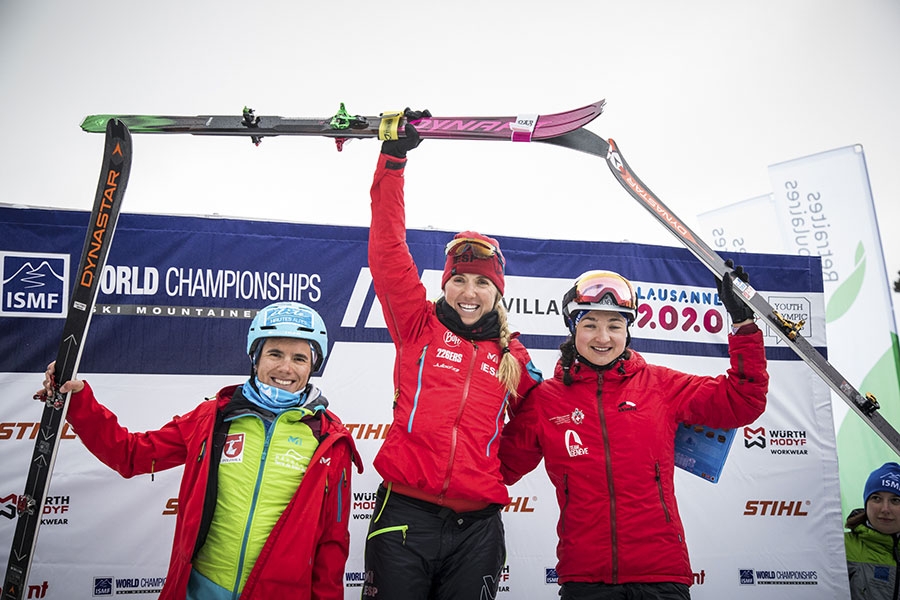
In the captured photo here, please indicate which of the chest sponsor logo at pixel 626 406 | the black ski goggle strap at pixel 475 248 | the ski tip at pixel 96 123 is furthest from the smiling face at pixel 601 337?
the ski tip at pixel 96 123

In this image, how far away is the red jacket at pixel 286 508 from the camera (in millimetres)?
2520

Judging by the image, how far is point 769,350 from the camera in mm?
5539

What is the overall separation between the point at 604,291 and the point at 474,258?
0.72m

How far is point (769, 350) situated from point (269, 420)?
4.58m

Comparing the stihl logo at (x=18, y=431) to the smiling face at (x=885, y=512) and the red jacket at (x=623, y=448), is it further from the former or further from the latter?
the smiling face at (x=885, y=512)

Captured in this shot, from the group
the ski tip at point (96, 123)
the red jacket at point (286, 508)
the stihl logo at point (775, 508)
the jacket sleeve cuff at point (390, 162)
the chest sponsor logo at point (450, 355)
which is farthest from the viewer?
the stihl logo at point (775, 508)

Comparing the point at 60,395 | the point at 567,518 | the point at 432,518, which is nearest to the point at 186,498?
the point at 60,395

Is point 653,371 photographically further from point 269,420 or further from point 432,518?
point 269,420

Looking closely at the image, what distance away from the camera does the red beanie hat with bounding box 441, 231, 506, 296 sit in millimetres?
3305

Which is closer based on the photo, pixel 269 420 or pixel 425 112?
pixel 269 420

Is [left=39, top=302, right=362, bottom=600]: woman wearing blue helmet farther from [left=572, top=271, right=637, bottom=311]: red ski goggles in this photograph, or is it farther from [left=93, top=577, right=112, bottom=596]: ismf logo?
[left=93, top=577, right=112, bottom=596]: ismf logo

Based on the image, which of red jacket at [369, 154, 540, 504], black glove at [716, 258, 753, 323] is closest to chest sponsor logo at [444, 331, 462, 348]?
→ red jacket at [369, 154, 540, 504]

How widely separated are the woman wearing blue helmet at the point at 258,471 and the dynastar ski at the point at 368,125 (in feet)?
3.04

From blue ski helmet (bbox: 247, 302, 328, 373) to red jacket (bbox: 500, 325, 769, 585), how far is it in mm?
1168
